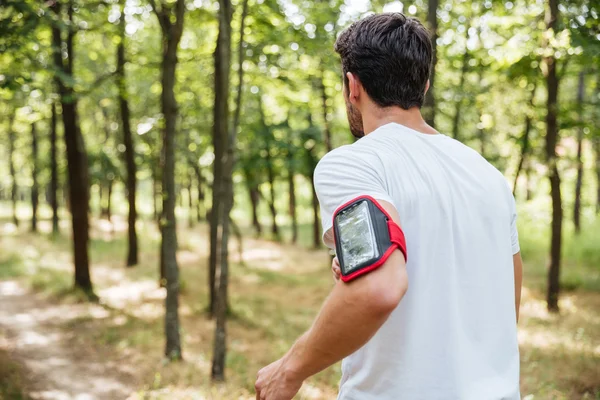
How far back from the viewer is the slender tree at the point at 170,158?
8039 mm

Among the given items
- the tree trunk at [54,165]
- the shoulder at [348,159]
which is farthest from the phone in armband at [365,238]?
the tree trunk at [54,165]

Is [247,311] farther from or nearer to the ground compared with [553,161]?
nearer to the ground

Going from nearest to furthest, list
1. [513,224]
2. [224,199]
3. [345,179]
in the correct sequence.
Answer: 1. [345,179]
2. [513,224]
3. [224,199]

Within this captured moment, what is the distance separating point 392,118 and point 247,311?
11.8m

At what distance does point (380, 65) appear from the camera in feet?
4.95

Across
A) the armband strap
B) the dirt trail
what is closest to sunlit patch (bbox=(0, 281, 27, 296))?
the dirt trail

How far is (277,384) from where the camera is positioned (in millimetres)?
1507

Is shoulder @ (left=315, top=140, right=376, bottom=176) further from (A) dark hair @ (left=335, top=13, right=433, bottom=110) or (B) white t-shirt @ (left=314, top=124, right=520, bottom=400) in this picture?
(A) dark hair @ (left=335, top=13, right=433, bottom=110)

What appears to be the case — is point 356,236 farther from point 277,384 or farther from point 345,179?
point 277,384

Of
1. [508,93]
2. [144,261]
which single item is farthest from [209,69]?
[508,93]

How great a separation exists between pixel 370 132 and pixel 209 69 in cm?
1568

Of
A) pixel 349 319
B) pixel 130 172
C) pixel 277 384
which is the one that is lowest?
pixel 130 172

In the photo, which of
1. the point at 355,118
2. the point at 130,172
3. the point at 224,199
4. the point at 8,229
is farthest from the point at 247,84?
the point at 8,229

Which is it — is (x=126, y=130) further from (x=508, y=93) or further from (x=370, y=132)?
(x=370, y=132)
